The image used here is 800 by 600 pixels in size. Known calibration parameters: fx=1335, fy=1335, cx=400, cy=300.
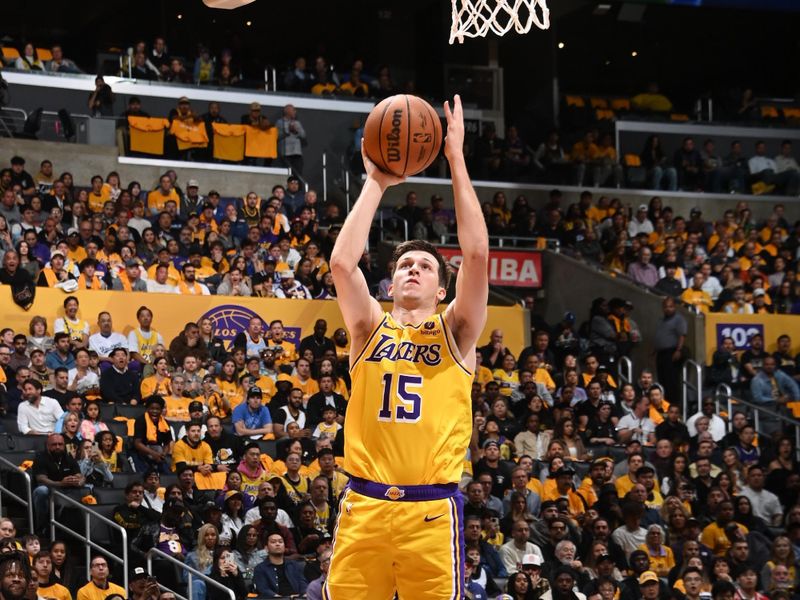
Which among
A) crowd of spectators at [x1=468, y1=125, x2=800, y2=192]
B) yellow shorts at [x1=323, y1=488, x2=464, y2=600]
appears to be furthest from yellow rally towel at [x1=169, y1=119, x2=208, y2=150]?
yellow shorts at [x1=323, y1=488, x2=464, y2=600]

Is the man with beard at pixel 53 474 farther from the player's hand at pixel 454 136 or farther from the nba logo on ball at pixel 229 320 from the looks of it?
the player's hand at pixel 454 136

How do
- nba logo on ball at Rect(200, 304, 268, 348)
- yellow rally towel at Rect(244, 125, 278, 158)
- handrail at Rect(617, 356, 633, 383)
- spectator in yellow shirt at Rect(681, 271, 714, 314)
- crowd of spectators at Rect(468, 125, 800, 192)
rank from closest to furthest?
nba logo on ball at Rect(200, 304, 268, 348) → handrail at Rect(617, 356, 633, 383) → spectator in yellow shirt at Rect(681, 271, 714, 314) → yellow rally towel at Rect(244, 125, 278, 158) → crowd of spectators at Rect(468, 125, 800, 192)

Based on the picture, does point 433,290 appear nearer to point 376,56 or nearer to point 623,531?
point 623,531

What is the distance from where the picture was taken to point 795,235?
22.0 metres

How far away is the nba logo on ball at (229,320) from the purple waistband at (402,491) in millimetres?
10994

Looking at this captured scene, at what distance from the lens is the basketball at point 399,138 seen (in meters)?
5.60

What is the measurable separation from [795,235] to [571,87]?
37.6ft

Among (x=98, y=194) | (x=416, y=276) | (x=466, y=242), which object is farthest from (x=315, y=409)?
(x=466, y=242)

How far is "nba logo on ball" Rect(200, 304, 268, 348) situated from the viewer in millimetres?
16406

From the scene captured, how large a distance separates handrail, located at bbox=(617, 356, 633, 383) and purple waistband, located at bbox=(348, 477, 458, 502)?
1243 cm

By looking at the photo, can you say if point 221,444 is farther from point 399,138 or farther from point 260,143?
point 260,143

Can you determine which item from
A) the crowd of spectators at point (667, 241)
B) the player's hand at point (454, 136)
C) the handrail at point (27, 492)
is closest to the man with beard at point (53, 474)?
the handrail at point (27, 492)

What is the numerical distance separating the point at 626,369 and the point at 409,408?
13.4 metres

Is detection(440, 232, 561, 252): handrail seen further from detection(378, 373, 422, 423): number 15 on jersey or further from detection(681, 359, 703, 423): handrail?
detection(378, 373, 422, 423): number 15 on jersey
